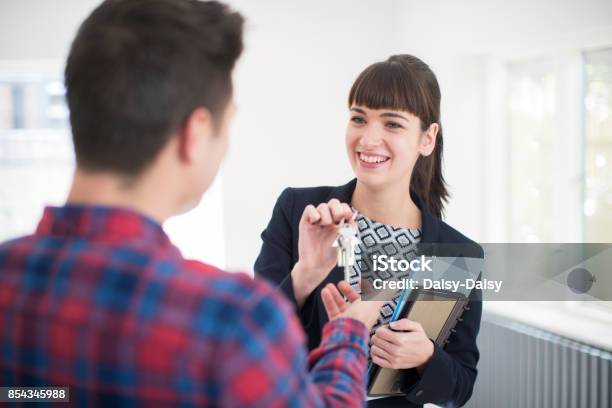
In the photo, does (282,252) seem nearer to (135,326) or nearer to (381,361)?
(381,361)

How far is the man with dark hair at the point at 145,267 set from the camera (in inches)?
21.6

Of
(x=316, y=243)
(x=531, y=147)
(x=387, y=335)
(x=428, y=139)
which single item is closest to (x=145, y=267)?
(x=316, y=243)

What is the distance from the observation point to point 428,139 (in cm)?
161

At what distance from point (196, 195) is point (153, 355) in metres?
0.21

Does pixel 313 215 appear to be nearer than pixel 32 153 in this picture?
Yes

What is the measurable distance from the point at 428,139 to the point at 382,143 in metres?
0.16

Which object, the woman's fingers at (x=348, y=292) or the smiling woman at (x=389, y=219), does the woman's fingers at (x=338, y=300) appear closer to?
the woman's fingers at (x=348, y=292)

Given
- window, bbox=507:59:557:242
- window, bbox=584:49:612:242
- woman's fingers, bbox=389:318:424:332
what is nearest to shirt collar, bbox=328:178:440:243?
woman's fingers, bbox=389:318:424:332

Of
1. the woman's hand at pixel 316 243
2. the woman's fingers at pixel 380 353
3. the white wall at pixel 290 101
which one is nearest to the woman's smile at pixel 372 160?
the woman's hand at pixel 316 243

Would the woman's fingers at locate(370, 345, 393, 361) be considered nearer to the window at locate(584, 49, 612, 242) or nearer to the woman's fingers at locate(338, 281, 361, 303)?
the woman's fingers at locate(338, 281, 361, 303)

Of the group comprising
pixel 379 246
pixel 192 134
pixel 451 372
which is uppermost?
pixel 192 134

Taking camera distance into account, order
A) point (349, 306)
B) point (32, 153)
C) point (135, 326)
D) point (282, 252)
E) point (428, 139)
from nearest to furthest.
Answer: point (135, 326) → point (349, 306) → point (282, 252) → point (428, 139) → point (32, 153)

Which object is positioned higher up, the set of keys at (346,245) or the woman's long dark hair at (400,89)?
the woman's long dark hair at (400,89)

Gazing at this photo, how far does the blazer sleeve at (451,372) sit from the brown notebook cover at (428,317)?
0.03 m
